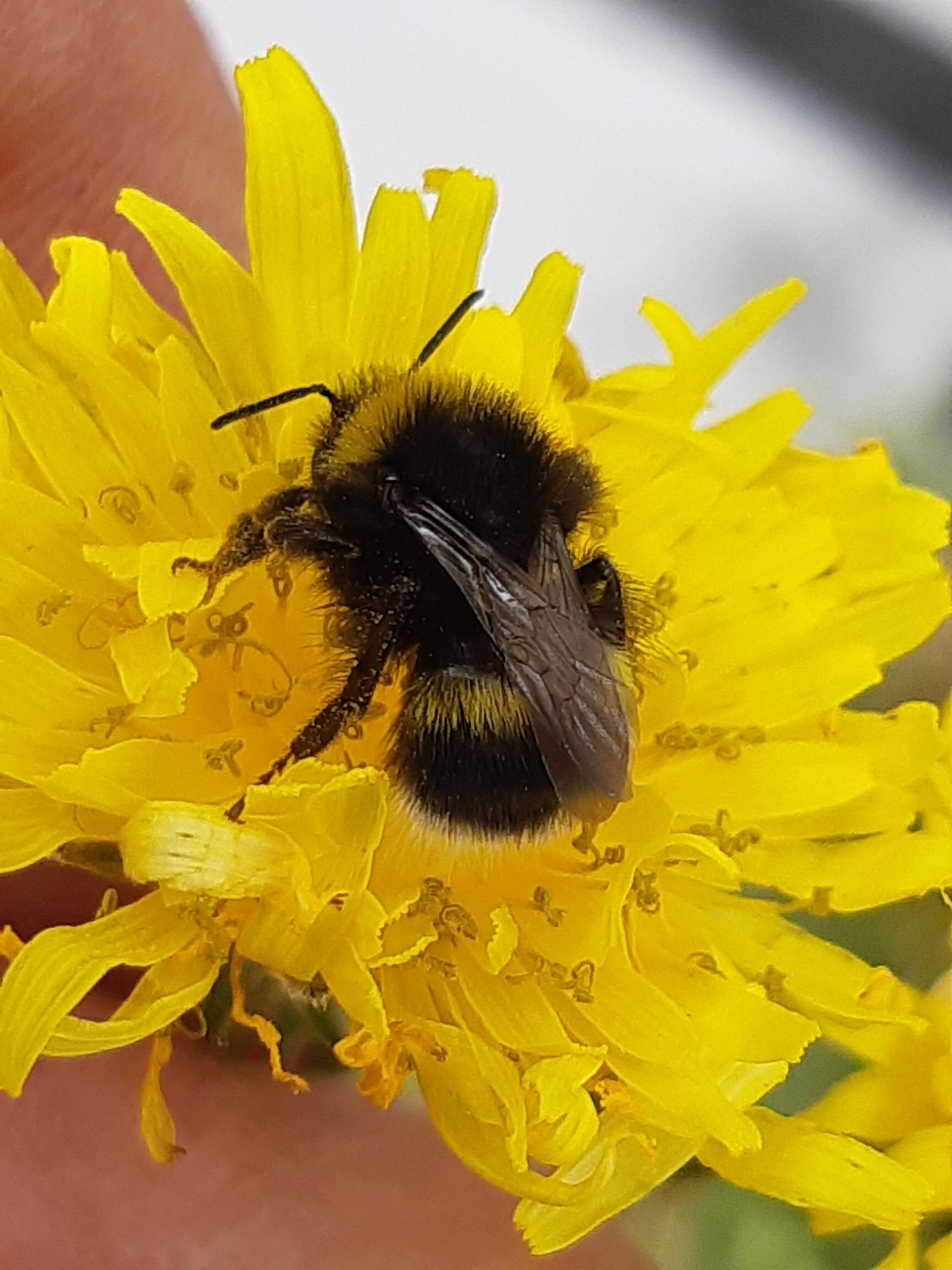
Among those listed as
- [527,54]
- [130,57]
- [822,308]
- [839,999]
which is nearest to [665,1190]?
[839,999]

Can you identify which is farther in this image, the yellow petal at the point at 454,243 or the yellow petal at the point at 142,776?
the yellow petal at the point at 454,243

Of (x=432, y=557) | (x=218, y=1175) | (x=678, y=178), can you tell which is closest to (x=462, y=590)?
(x=432, y=557)

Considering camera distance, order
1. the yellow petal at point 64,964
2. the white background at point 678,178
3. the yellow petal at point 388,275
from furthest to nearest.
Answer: the white background at point 678,178
the yellow petal at point 388,275
the yellow petal at point 64,964

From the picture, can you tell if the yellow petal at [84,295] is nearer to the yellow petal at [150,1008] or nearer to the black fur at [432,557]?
the black fur at [432,557]

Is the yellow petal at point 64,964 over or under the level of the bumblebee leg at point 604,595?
under

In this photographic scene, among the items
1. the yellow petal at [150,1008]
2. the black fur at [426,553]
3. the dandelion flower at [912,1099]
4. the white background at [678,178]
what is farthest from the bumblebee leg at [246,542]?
the white background at [678,178]

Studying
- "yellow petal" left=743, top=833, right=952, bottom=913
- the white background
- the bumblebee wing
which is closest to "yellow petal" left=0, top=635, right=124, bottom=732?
the bumblebee wing

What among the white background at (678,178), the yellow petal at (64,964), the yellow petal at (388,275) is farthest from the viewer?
the white background at (678,178)
